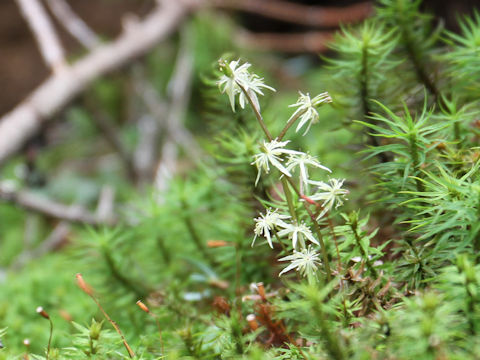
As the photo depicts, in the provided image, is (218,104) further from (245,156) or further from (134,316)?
(134,316)

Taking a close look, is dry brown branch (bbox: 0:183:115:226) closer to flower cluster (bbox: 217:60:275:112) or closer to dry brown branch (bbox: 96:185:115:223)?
dry brown branch (bbox: 96:185:115:223)

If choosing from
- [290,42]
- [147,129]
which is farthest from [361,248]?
[290,42]

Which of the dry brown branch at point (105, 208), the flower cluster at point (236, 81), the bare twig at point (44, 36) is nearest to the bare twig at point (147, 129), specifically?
the dry brown branch at point (105, 208)

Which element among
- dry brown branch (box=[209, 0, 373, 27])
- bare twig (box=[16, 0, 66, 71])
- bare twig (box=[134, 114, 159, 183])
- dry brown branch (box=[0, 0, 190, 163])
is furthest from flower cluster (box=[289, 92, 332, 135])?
dry brown branch (box=[209, 0, 373, 27])

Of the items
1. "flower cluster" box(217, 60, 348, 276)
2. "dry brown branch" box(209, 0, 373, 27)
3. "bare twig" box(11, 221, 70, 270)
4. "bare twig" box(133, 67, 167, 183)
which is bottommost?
"bare twig" box(11, 221, 70, 270)

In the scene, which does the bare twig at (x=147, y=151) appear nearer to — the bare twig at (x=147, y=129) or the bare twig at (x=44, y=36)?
the bare twig at (x=147, y=129)
